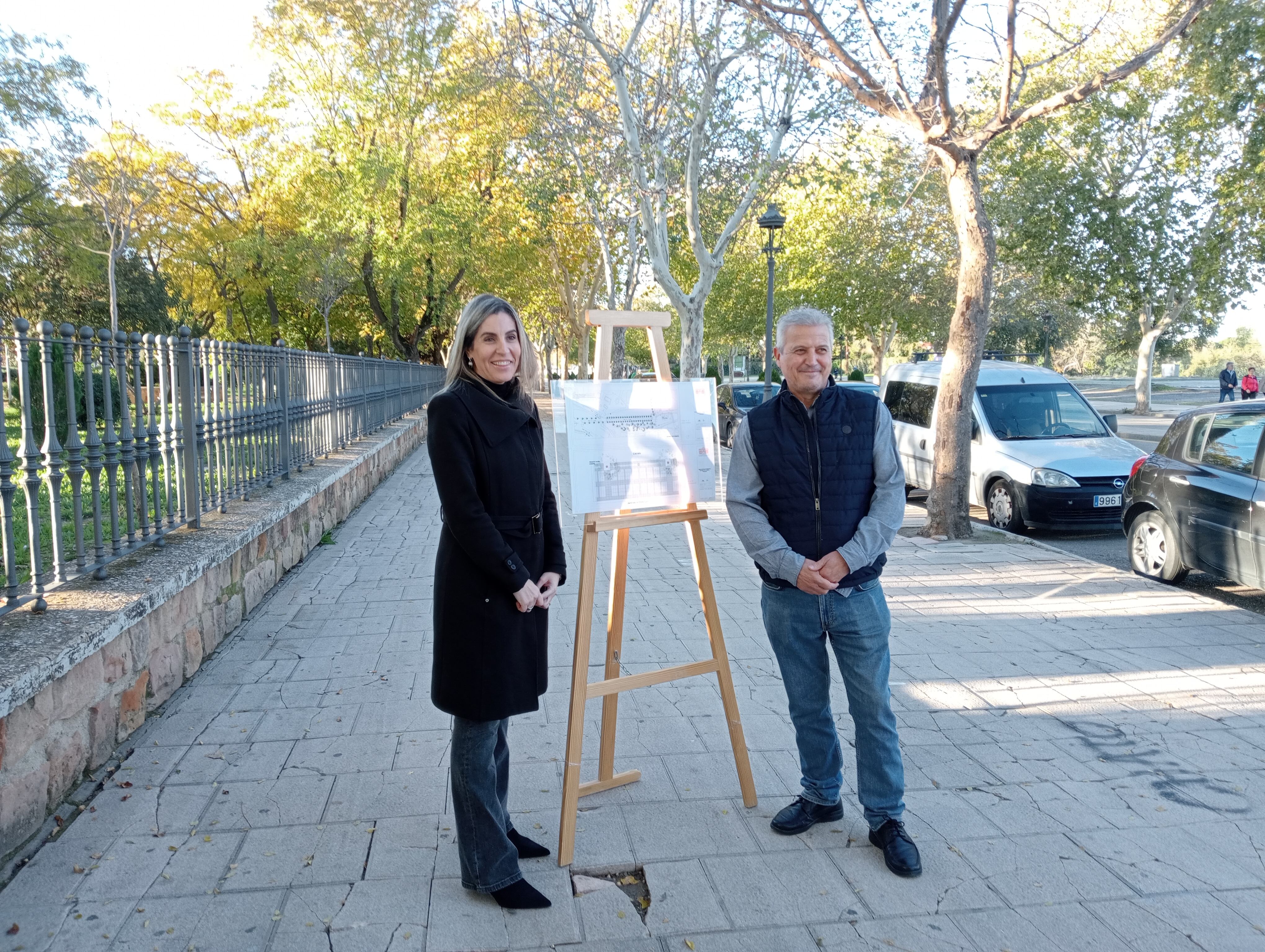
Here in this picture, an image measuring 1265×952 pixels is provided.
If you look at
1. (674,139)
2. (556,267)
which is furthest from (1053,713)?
(556,267)

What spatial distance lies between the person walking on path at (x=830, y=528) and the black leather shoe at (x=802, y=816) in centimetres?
20

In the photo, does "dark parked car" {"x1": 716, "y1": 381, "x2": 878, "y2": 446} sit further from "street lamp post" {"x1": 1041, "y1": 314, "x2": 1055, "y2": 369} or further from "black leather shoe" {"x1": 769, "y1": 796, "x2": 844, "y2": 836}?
"street lamp post" {"x1": 1041, "y1": 314, "x2": 1055, "y2": 369}

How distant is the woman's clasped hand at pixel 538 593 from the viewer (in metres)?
3.15

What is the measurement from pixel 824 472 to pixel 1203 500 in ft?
17.5

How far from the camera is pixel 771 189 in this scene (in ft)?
65.4

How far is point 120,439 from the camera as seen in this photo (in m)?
4.98

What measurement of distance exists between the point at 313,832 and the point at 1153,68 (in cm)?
3234

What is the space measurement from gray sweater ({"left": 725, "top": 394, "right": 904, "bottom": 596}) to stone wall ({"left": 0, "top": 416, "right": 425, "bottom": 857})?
2508 mm

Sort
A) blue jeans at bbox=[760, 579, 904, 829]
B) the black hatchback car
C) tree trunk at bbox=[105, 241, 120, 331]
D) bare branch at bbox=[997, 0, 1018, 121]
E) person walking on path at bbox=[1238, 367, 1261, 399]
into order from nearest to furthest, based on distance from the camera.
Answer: blue jeans at bbox=[760, 579, 904, 829], the black hatchback car, bare branch at bbox=[997, 0, 1018, 121], tree trunk at bbox=[105, 241, 120, 331], person walking on path at bbox=[1238, 367, 1261, 399]

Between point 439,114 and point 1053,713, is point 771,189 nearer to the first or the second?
point 439,114

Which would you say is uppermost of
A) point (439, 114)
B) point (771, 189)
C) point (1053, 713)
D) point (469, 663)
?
point (439, 114)

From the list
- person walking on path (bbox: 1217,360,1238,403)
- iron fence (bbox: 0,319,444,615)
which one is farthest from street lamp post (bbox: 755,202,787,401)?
person walking on path (bbox: 1217,360,1238,403)

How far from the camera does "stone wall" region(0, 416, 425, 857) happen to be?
345cm

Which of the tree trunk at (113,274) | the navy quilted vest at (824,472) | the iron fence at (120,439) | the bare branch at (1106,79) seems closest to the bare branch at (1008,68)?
the bare branch at (1106,79)
